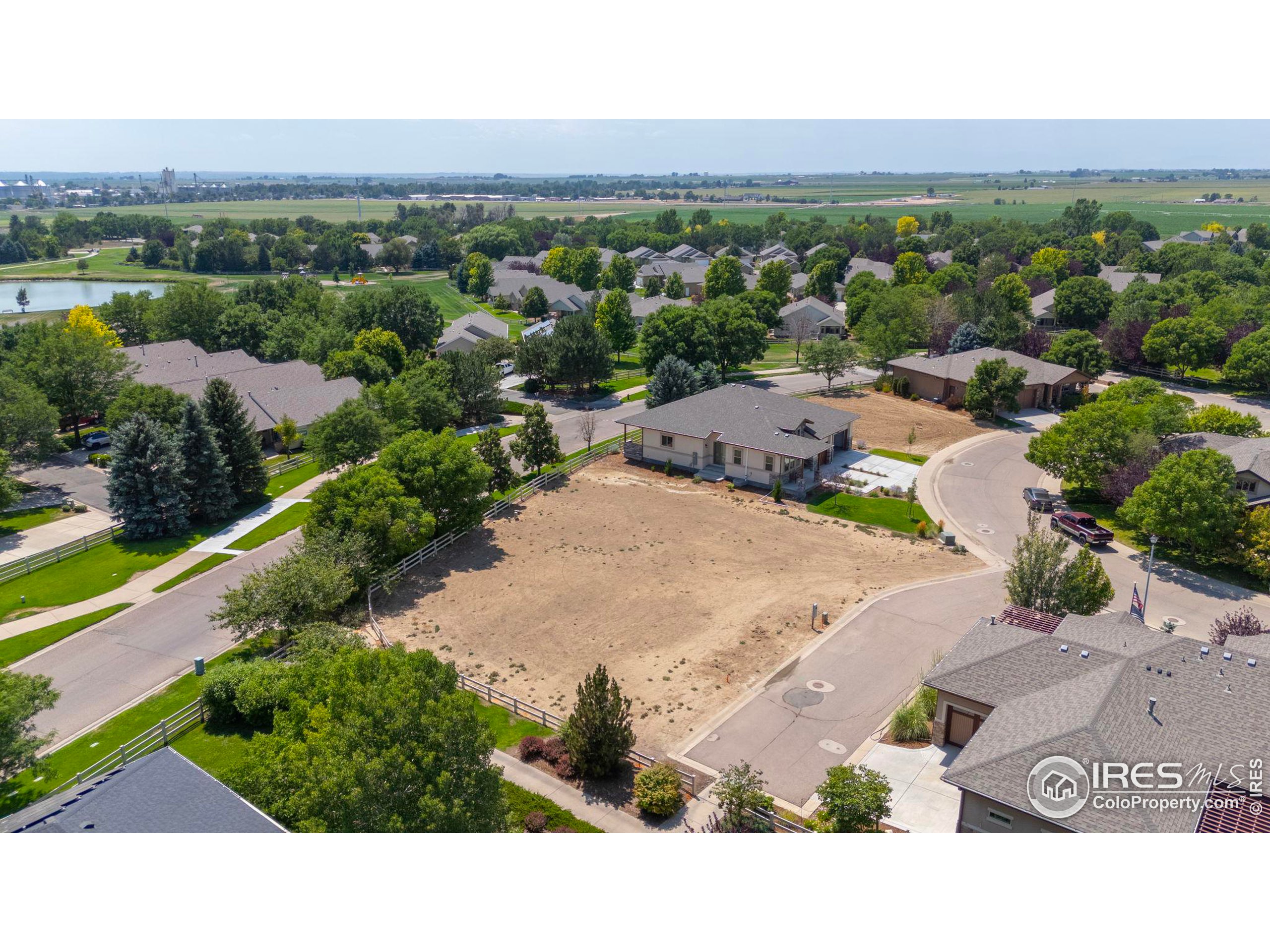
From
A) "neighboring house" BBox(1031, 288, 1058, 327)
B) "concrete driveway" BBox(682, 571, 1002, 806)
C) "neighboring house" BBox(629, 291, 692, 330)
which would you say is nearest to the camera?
"concrete driveway" BBox(682, 571, 1002, 806)

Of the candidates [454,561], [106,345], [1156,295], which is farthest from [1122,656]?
[1156,295]

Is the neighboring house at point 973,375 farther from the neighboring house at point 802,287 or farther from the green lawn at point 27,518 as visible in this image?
the green lawn at point 27,518

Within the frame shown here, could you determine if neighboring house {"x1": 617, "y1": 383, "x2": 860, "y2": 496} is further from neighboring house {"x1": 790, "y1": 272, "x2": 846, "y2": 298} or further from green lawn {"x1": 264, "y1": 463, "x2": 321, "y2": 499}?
neighboring house {"x1": 790, "y1": 272, "x2": 846, "y2": 298}

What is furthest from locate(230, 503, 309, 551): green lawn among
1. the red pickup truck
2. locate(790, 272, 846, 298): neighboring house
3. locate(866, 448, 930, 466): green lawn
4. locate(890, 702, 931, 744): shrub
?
locate(790, 272, 846, 298): neighboring house

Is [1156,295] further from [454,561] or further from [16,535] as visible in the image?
[16,535]

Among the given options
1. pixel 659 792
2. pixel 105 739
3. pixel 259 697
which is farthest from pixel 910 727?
pixel 105 739

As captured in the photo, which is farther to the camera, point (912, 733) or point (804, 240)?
point (804, 240)
